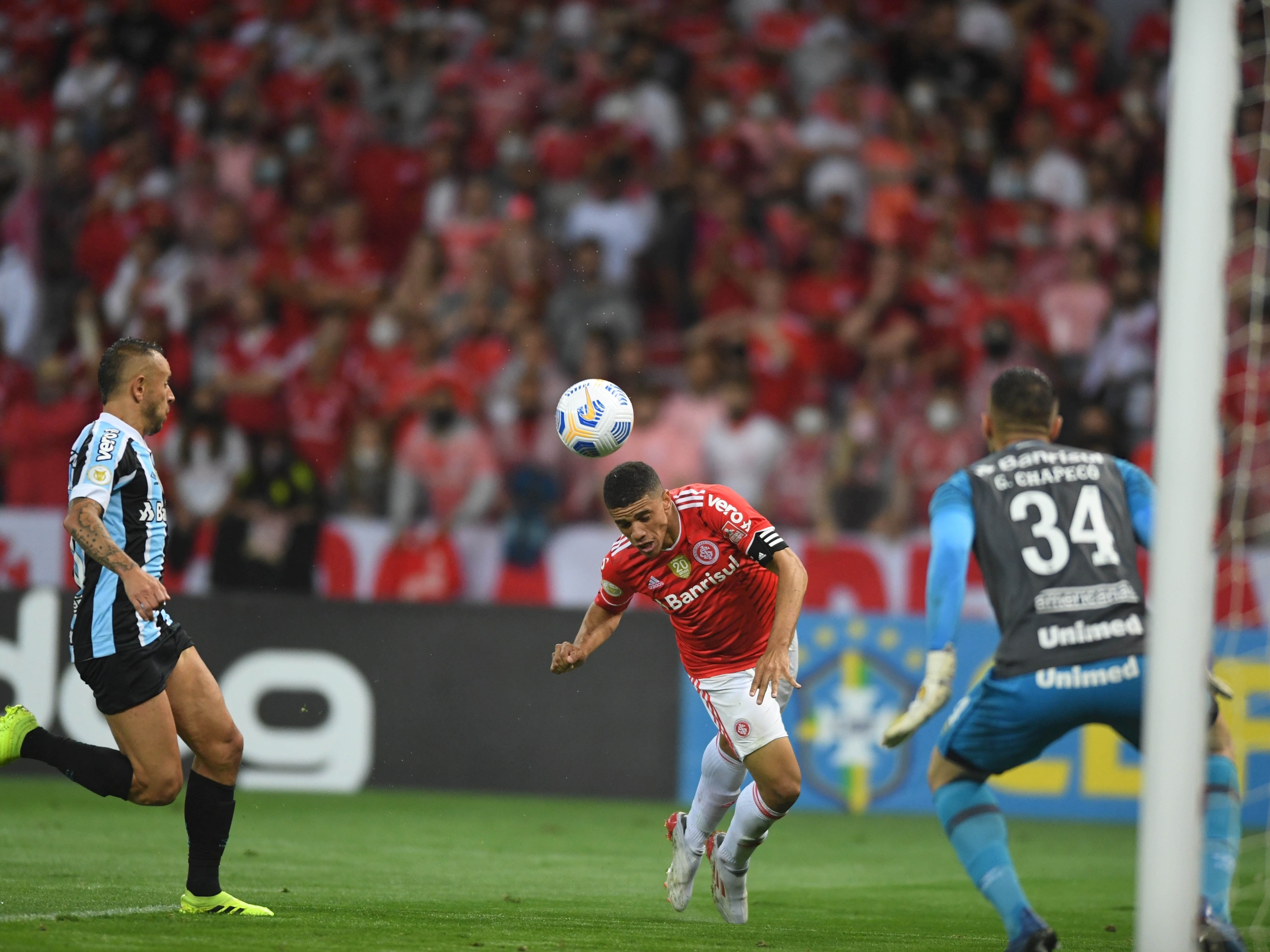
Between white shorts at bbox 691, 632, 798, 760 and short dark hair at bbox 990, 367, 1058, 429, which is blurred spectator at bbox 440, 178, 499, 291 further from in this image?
short dark hair at bbox 990, 367, 1058, 429

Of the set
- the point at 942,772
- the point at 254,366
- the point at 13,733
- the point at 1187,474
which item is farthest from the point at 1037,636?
the point at 254,366

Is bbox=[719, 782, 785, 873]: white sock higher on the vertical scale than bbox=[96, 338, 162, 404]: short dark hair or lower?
lower

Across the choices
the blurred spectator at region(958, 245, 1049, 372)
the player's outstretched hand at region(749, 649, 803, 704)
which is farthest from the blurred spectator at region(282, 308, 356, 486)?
the player's outstretched hand at region(749, 649, 803, 704)

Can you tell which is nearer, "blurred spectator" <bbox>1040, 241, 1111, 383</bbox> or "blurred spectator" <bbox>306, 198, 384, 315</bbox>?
Answer: "blurred spectator" <bbox>1040, 241, 1111, 383</bbox>

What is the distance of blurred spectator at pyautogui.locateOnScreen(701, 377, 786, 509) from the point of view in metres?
13.1

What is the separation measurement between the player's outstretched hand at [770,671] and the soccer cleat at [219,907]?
2147 millimetres

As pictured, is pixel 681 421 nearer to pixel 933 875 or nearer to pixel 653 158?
pixel 653 158

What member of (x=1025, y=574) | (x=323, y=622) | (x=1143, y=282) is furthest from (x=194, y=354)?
(x=1025, y=574)

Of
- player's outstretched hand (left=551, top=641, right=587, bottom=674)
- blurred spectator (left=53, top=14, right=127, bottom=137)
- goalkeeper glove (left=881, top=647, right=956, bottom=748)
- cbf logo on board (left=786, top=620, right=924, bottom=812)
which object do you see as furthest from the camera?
blurred spectator (left=53, top=14, right=127, bottom=137)

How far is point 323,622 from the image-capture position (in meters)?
12.0

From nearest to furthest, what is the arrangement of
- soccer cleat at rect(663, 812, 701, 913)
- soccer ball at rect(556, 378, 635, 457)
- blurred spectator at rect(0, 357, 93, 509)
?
soccer cleat at rect(663, 812, 701, 913) < soccer ball at rect(556, 378, 635, 457) < blurred spectator at rect(0, 357, 93, 509)

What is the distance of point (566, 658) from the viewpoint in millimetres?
7172

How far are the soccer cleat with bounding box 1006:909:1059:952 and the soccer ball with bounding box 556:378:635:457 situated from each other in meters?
3.27

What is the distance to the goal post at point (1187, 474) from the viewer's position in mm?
4891
